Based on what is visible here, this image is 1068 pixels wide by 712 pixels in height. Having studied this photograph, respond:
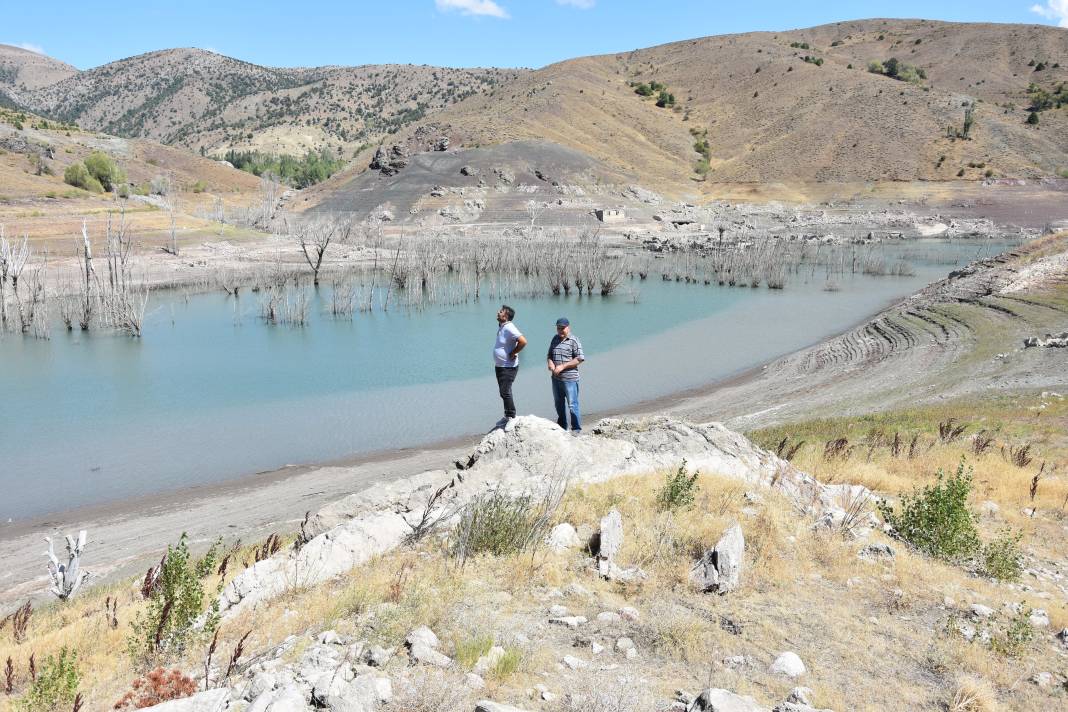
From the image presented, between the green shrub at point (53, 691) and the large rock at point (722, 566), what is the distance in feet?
15.2

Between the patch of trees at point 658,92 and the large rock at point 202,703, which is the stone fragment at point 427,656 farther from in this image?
the patch of trees at point 658,92

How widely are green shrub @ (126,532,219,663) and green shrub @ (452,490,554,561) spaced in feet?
7.07

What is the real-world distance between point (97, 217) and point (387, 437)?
4768 centimetres

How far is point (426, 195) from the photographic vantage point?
74938 millimetres

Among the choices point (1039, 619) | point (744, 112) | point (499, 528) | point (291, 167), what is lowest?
point (1039, 619)

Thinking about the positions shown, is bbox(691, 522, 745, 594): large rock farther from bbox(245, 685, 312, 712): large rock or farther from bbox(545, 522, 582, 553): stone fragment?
bbox(245, 685, 312, 712): large rock

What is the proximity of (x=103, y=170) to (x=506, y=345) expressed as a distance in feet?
261

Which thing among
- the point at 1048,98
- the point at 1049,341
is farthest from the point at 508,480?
the point at 1048,98

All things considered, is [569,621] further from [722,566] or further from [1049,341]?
[1049,341]

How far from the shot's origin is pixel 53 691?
448 centimetres

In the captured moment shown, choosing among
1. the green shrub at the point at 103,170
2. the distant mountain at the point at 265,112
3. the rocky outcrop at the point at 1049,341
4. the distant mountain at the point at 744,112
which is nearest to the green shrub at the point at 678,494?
the rocky outcrop at the point at 1049,341

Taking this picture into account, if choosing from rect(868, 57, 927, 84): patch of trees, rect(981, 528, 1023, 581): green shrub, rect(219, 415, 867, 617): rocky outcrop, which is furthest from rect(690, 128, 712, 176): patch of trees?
rect(981, 528, 1023, 581): green shrub

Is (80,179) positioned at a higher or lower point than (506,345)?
higher

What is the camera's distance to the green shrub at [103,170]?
7369 cm
